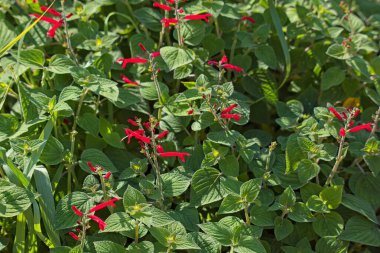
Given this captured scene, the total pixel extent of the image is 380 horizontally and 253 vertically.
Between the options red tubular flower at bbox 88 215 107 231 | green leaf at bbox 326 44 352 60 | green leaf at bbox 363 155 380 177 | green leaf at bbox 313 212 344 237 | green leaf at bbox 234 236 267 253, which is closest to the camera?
red tubular flower at bbox 88 215 107 231

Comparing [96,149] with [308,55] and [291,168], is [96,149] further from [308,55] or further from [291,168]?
[308,55]

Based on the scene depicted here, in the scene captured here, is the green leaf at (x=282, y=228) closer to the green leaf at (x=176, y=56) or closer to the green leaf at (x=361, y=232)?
the green leaf at (x=361, y=232)

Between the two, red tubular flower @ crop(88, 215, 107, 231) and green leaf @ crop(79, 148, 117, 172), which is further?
green leaf @ crop(79, 148, 117, 172)

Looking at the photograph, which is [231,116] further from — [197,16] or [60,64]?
[60,64]

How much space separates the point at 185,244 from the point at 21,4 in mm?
1523

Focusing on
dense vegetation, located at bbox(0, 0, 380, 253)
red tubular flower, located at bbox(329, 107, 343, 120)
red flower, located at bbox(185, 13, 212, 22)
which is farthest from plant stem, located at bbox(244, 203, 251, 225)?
red flower, located at bbox(185, 13, 212, 22)

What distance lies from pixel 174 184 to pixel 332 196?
21.5 inches

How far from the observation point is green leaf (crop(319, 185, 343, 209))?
7.44 feet

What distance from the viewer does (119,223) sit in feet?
6.50

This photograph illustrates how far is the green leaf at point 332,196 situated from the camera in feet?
7.44

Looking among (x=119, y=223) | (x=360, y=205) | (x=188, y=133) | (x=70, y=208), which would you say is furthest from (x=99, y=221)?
(x=360, y=205)

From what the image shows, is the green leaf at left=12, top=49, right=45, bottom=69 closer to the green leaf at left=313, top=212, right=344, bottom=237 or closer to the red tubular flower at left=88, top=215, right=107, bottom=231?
the red tubular flower at left=88, top=215, right=107, bottom=231

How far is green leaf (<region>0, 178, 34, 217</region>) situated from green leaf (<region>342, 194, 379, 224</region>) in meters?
1.07

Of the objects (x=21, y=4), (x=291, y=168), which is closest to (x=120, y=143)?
(x=291, y=168)
